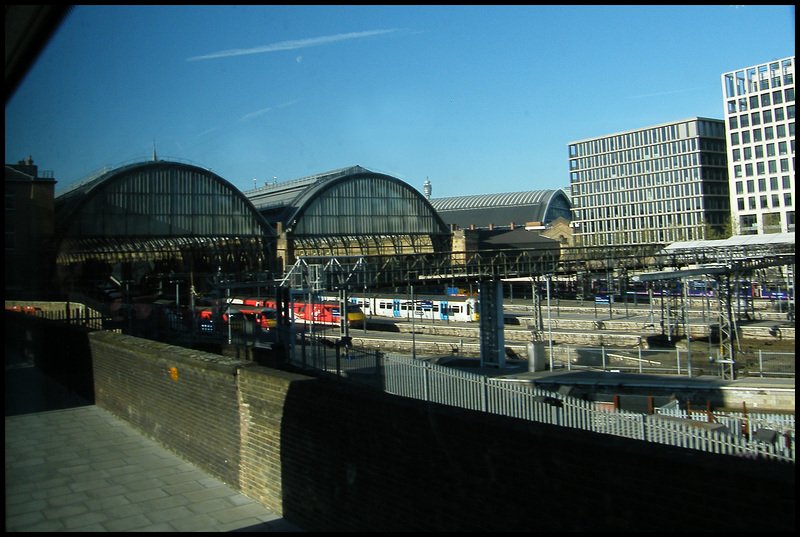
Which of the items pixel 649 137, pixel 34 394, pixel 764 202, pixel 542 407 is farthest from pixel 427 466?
pixel 649 137

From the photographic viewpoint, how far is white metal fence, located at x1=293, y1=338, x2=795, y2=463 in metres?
7.47

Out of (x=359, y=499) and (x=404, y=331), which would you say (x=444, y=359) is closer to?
(x=404, y=331)

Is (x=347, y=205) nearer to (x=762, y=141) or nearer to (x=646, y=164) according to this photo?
(x=646, y=164)

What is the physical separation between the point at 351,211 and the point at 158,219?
10.8m

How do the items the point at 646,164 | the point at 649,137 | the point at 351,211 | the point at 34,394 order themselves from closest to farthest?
1. the point at 34,394
2. the point at 649,137
3. the point at 646,164
4. the point at 351,211

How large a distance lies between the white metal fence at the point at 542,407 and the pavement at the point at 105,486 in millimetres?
3367

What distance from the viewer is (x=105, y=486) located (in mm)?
6340

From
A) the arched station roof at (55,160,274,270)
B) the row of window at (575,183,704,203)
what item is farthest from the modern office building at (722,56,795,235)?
the arched station roof at (55,160,274,270)

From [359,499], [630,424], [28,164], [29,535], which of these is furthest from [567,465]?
[28,164]

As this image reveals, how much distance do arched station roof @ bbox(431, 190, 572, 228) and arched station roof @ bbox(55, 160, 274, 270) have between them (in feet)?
77.2

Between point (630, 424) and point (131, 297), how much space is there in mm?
20973

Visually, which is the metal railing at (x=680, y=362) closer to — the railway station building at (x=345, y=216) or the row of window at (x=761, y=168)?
the row of window at (x=761, y=168)

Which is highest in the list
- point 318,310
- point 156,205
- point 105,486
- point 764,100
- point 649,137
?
point 649,137

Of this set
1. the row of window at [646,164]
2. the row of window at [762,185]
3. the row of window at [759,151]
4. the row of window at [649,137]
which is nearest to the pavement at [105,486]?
the row of window at [759,151]
